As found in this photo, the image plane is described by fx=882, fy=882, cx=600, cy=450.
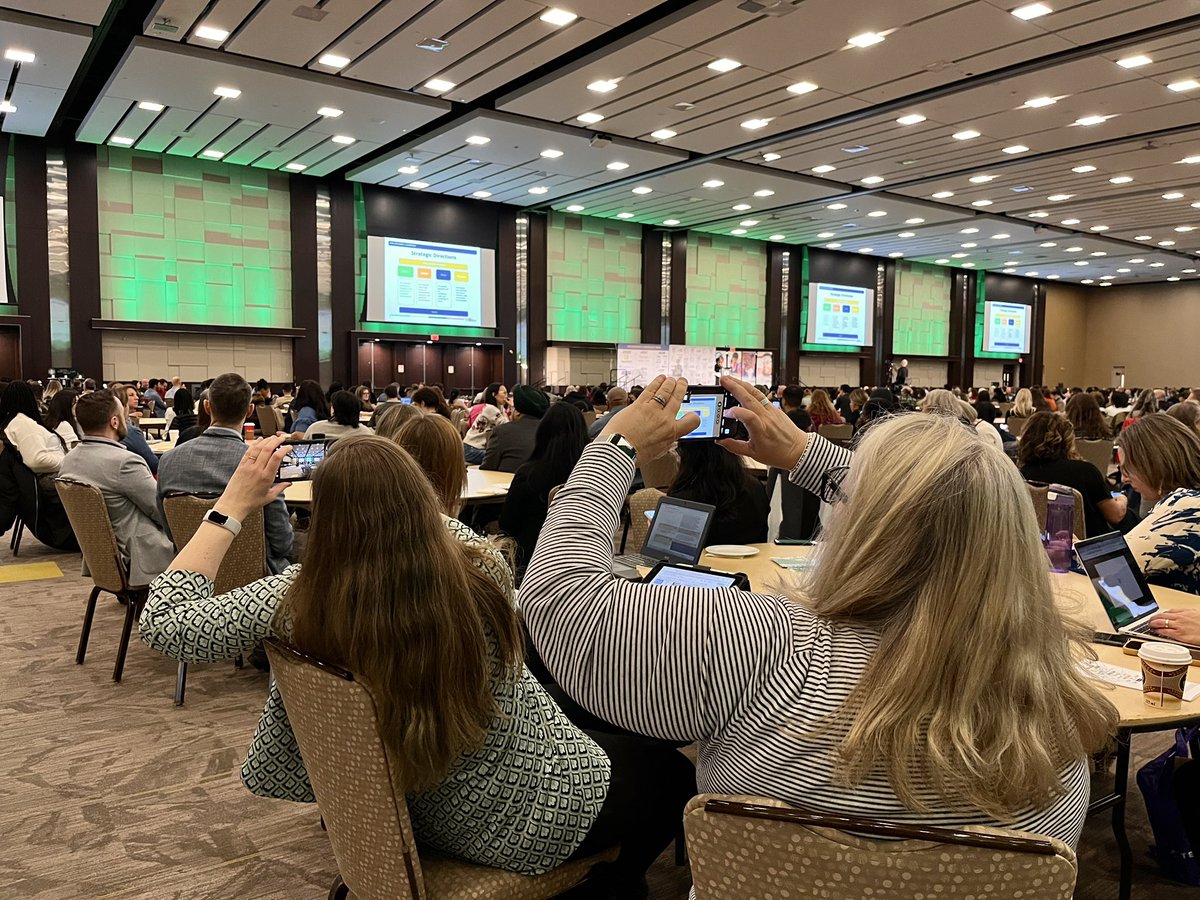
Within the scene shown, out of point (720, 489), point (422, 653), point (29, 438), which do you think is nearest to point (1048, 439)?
point (720, 489)

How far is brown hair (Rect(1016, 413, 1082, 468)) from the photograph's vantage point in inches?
192

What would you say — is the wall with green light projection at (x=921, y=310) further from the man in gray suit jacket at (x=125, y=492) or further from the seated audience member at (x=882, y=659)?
the seated audience member at (x=882, y=659)

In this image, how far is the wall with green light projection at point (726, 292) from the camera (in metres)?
21.4

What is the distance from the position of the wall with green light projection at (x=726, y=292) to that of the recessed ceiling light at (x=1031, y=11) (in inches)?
510

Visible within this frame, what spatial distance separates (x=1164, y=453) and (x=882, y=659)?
2.81 metres

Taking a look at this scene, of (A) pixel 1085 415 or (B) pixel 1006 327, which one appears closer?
(A) pixel 1085 415

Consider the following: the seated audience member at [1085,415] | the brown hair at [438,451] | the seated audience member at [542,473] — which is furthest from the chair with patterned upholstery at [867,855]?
the seated audience member at [1085,415]

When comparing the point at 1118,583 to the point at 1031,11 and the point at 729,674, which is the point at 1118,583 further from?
the point at 1031,11

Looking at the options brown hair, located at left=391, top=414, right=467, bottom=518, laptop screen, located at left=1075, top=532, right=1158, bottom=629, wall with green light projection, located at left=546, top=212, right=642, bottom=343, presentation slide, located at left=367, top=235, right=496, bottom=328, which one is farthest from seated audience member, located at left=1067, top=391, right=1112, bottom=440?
wall with green light projection, located at left=546, top=212, right=642, bottom=343

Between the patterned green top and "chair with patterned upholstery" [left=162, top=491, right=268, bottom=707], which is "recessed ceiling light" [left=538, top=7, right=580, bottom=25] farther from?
the patterned green top

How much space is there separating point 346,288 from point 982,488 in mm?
16428

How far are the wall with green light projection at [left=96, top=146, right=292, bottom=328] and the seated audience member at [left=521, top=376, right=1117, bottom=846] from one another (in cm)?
1557

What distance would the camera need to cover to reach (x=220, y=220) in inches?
597

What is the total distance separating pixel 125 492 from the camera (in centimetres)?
446
